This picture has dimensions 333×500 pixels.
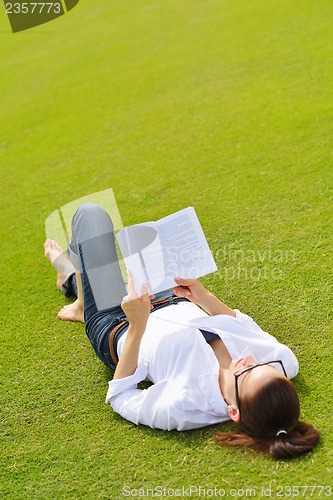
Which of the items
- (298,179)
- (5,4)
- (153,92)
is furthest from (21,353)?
(5,4)

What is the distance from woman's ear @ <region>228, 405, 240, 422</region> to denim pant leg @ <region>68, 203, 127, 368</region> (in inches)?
33.5

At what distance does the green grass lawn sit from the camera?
288 cm

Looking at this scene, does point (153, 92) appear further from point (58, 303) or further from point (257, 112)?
point (58, 303)

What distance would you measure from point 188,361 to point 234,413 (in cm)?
35

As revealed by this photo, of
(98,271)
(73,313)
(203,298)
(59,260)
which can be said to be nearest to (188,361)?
(203,298)

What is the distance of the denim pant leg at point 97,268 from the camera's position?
3.46m

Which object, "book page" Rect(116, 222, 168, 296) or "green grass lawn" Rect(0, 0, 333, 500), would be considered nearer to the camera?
"green grass lawn" Rect(0, 0, 333, 500)

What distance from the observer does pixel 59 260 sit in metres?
4.39

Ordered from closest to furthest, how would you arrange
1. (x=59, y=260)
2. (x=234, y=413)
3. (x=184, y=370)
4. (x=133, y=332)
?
(x=234, y=413) < (x=184, y=370) < (x=133, y=332) < (x=59, y=260)

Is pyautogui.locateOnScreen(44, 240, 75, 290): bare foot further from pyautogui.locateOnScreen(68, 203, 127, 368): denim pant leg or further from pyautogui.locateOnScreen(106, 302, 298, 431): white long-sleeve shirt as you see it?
pyautogui.locateOnScreen(106, 302, 298, 431): white long-sleeve shirt

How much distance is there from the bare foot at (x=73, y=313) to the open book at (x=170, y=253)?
80 cm

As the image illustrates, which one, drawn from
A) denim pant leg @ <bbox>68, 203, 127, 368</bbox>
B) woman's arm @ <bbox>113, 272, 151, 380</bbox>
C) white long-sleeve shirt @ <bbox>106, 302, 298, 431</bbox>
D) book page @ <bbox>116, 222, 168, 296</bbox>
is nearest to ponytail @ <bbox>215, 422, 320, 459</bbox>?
white long-sleeve shirt @ <bbox>106, 302, 298, 431</bbox>

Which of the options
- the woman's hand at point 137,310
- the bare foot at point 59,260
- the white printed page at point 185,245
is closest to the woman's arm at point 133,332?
the woman's hand at point 137,310

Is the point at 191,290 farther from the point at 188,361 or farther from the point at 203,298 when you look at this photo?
the point at 188,361
